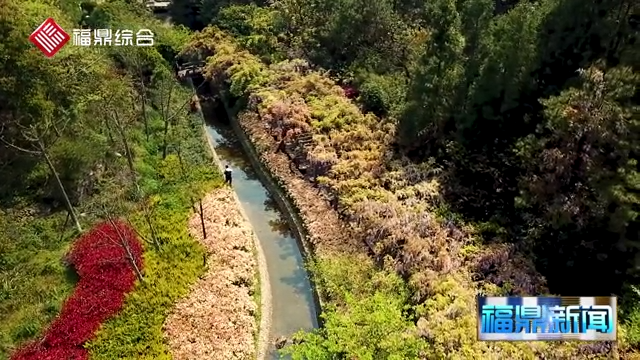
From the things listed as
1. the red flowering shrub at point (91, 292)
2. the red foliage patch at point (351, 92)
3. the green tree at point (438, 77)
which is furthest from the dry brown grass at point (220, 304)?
the red foliage patch at point (351, 92)

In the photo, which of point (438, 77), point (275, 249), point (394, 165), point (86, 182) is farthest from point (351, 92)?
point (86, 182)

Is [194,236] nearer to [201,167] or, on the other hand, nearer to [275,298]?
[275,298]

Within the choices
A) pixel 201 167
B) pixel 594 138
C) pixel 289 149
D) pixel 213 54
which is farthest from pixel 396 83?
pixel 213 54

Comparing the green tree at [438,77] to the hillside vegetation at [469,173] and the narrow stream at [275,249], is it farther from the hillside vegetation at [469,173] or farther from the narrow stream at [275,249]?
the narrow stream at [275,249]

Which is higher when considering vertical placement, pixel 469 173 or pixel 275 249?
pixel 469 173

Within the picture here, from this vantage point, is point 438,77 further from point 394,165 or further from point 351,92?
point 351,92

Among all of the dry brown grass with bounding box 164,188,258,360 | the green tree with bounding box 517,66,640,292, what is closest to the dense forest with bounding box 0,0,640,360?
the green tree with bounding box 517,66,640,292

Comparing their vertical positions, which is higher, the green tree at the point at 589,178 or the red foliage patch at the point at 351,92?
the red foliage patch at the point at 351,92
